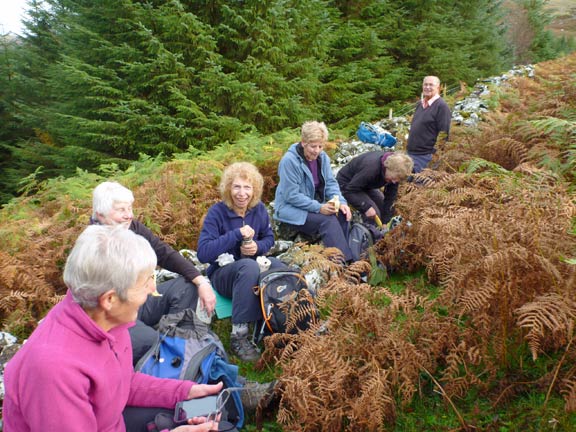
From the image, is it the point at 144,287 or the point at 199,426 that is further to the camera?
the point at 199,426

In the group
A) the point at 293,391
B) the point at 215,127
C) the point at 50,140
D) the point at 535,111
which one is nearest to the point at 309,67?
the point at 215,127

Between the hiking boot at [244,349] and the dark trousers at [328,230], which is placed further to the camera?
the dark trousers at [328,230]

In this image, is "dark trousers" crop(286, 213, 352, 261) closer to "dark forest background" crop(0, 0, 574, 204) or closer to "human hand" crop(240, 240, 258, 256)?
"human hand" crop(240, 240, 258, 256)

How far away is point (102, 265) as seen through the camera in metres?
1.77

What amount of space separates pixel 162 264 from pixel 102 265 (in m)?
1.98

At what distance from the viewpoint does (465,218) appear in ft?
9.08

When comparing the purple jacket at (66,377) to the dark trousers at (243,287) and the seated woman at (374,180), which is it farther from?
the seated woman at (374,180)

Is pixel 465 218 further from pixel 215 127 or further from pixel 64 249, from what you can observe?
pixel 215 127

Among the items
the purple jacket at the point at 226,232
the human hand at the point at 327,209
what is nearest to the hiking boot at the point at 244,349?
the purple jacket at the point at 226,232

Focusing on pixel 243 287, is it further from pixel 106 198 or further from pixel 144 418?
pixel 144 418

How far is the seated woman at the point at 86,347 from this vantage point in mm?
1598

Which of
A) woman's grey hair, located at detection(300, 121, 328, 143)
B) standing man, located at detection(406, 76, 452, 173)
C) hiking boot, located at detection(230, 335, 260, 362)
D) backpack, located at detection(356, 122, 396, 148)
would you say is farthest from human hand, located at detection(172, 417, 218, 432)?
backpack, located at detection(356, 122, 396, 148)

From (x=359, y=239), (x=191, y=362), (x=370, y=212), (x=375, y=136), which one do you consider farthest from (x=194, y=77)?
(x=191, y=362)

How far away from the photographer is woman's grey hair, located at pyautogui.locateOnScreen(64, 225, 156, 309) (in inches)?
69.3
